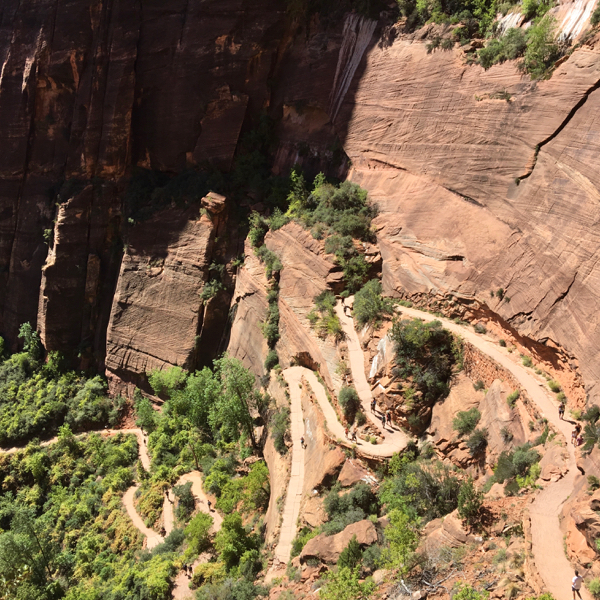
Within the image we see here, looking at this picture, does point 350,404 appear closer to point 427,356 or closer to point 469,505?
point 427,356

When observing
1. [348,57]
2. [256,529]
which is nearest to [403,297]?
[256,529]

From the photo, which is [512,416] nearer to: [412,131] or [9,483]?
[412,131]

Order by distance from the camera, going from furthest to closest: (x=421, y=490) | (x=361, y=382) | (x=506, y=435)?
(x=361, y=382) → (x=506, y=435) → (x=421, y=490)

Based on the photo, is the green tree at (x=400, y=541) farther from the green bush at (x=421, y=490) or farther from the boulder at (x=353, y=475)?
the boulder at (x=353, y=475)

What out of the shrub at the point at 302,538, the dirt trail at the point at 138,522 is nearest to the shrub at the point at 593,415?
the shrub at the point at 302,538

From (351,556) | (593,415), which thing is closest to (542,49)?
(593,415)
